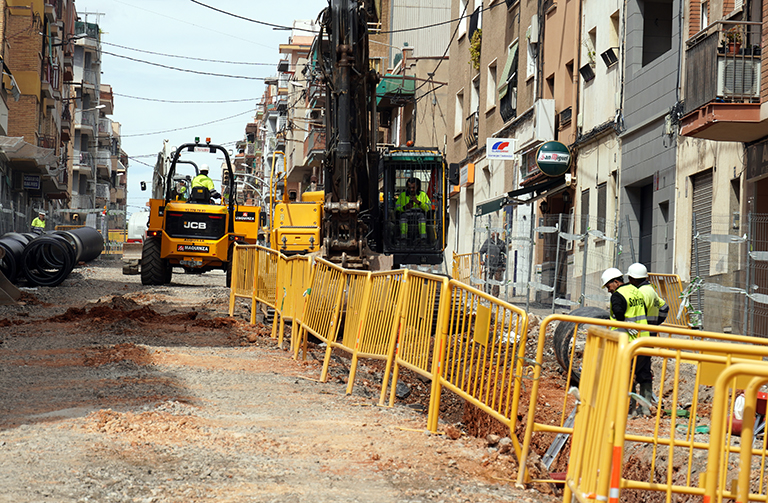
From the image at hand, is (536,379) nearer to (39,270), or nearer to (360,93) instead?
(360,93)

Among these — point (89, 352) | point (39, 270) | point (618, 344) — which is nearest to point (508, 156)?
point (39, 270)

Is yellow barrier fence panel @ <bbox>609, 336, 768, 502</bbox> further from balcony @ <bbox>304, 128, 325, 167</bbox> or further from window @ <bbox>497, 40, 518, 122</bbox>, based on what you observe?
balcony @ <bbox>304, 128, 325, 167</bbox>

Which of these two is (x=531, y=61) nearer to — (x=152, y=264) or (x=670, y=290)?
(x=152, y=264)

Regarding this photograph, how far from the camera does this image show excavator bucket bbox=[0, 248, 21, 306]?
1844 centimetres

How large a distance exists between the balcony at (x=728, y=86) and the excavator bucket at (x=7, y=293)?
40.0 ft

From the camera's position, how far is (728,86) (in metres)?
14.5

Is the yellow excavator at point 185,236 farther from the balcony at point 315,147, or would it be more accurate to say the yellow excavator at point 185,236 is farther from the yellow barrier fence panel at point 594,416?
the balcony at point 315,147

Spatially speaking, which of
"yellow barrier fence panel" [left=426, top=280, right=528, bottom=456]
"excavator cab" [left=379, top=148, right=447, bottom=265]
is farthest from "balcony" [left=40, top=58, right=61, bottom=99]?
"yellow barrier fence panel" [left=426, top=280, right=528, bottom=456]

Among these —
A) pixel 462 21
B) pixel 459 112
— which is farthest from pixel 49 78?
pixel 459 112

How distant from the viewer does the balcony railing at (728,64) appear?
1448 centimetres

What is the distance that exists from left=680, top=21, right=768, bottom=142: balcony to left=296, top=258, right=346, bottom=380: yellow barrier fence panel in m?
6.38

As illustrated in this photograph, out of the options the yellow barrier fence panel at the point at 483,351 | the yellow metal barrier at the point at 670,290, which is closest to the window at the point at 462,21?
the yellow metal barrier at the point at 670,290

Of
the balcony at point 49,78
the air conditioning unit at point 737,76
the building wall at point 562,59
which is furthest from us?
the balcony at point 49,78

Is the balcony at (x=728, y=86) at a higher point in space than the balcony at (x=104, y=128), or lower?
lower
